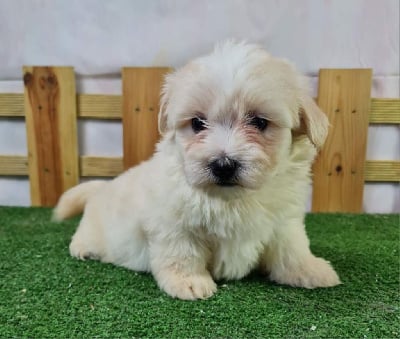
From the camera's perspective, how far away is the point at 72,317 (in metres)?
1.70

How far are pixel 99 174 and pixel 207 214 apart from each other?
1.58 meters

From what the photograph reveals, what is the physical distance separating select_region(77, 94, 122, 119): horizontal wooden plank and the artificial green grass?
1004 mm

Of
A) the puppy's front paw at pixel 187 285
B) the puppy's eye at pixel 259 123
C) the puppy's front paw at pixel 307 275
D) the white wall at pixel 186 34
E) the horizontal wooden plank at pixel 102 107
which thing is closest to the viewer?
the puppy's eye at pixel 259 123

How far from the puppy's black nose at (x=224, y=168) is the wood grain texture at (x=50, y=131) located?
5.79 feet

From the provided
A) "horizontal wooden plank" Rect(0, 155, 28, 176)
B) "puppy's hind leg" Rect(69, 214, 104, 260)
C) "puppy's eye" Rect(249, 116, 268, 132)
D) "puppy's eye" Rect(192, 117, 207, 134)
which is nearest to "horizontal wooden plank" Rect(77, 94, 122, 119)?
"horizontal wooden plank" Rect(0, 155, 28, 176)

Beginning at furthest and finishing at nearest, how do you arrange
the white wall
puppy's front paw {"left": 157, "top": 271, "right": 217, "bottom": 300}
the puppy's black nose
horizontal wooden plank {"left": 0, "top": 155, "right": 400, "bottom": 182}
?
horizontal wooden plank {"left": 0, "top": 155, "right": 400, "bottom": 182} → the white wall → puppy's front paw {"left": 157, "top": 271, "right": 217, "bottom": 300} → the puppy's black nose

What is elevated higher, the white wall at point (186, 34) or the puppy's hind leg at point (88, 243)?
the white wall at point (186, 34)

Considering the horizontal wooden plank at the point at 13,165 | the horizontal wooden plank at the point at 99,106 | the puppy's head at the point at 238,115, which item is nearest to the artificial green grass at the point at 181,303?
the puppy's head at the point at 238,115

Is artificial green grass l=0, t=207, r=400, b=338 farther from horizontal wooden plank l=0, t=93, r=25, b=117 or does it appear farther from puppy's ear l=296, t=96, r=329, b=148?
horizontal wooden plank l=0, t=93, r=25, b=117

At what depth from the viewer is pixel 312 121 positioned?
1.80 metres

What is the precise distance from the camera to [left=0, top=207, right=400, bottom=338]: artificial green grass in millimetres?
1616

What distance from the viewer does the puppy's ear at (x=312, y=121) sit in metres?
1.80

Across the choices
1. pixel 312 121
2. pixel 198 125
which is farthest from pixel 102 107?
pixel 312 121

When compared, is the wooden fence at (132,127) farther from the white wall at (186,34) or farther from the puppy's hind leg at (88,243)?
the puppy's hind leg at (88,243)
